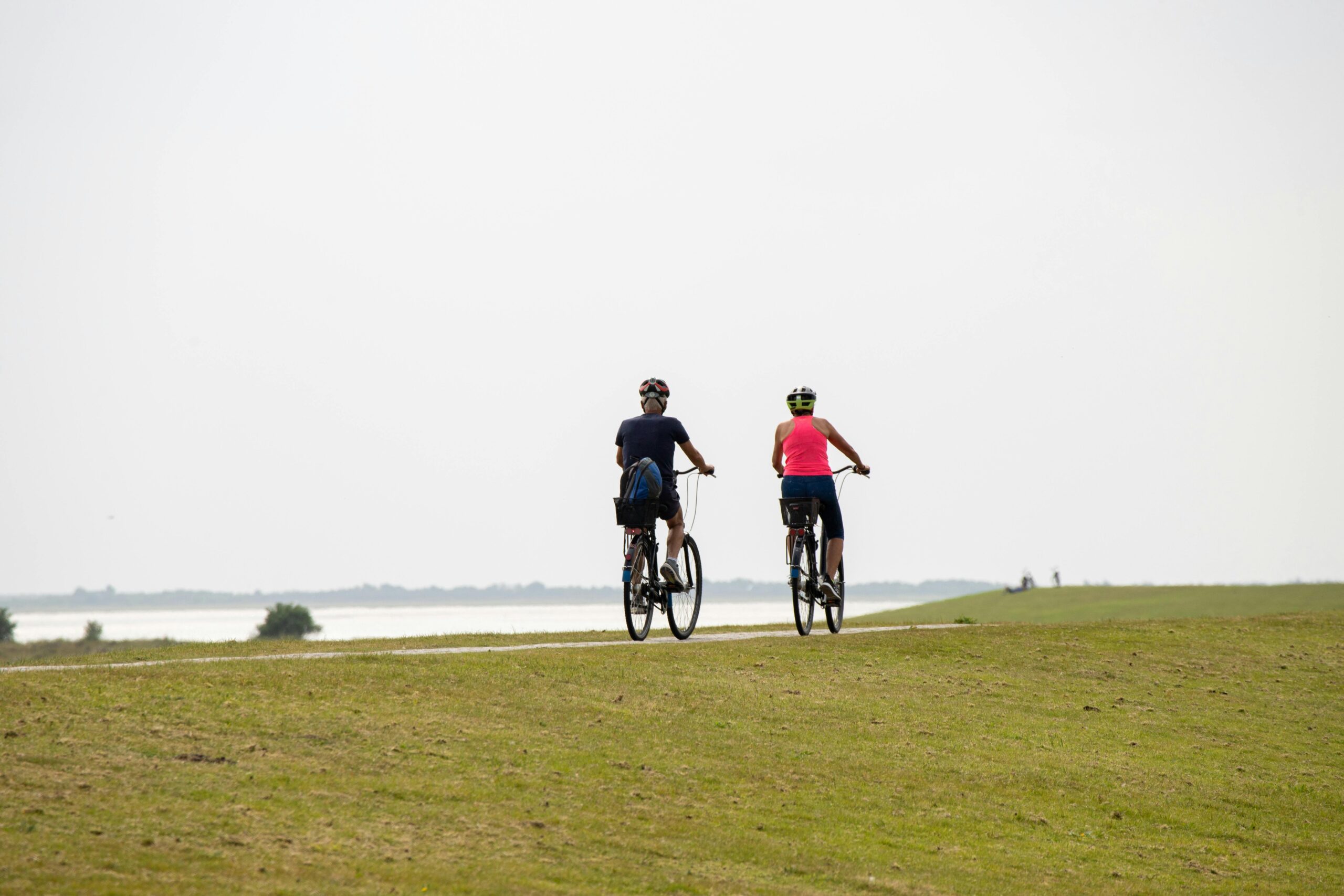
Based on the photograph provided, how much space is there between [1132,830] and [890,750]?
2.26 metres

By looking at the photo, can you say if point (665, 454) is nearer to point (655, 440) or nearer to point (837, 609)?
point (655, 440)

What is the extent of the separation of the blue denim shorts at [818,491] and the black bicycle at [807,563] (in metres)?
0.09

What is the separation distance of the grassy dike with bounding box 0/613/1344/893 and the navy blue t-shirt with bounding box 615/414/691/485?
7.70 ft

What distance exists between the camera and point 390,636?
18.5 metres

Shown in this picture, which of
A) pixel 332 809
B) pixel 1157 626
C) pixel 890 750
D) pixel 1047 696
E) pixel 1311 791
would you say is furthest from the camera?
pixel 1157 626

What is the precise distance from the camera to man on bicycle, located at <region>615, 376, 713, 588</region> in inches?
651

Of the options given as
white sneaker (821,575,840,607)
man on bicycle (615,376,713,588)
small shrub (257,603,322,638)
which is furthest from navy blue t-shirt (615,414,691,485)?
small shrub (257,603,322,638)

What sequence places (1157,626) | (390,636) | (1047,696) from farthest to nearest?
(1157,626)
(390,636)
(1047,696)

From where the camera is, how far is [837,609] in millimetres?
19312

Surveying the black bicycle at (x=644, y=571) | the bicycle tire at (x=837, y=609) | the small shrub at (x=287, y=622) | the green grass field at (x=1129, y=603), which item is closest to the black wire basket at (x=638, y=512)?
the black bicycle at (x=644, y=571)

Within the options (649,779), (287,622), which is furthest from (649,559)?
(287,622)

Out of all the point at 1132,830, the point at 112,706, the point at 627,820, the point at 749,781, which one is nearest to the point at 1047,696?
the point at 1132,830

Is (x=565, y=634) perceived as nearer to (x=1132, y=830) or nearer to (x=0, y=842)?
(x=1132, y=830)

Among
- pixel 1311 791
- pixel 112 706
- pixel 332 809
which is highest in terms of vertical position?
pixel 112 706
